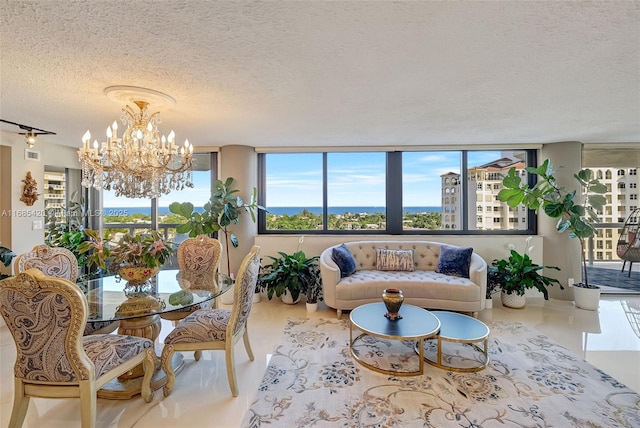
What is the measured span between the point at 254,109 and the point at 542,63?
238 centimetres

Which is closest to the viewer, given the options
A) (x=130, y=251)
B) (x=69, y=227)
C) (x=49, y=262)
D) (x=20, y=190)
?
(x=130, y=251)

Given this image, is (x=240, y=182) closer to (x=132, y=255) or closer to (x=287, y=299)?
(x=287, y=299)

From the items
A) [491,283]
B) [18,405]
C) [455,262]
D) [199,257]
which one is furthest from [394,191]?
[18,405]

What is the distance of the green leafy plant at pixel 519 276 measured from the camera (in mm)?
3781

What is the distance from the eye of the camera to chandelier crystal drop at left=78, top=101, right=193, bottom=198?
2330 millimetres

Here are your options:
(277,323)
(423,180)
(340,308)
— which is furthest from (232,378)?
(423,180)

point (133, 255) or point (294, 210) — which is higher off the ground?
point (294, 210)

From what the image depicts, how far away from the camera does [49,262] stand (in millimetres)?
2514

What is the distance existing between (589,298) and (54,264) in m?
6.33

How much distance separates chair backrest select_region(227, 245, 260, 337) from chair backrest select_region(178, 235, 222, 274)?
0.95 meters

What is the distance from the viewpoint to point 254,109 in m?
2.82

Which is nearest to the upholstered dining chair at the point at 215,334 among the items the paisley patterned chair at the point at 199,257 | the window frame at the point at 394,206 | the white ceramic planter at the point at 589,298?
the paisley patterned chair at the point at 199,257

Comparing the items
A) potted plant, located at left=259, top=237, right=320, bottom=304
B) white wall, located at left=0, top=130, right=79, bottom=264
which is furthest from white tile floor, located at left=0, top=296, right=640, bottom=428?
white wall, located at left=0, top=130, right=79, bottom=264

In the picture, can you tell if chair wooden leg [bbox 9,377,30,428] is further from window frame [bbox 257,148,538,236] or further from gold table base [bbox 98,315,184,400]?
window frame [bbox 257,148,538,236]
